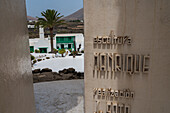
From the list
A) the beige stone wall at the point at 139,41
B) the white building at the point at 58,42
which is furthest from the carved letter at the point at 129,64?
the white building at the point at 58,42

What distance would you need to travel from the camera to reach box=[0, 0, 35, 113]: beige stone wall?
7.09 ft

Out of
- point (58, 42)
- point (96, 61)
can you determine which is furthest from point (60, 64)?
point (58, 42)

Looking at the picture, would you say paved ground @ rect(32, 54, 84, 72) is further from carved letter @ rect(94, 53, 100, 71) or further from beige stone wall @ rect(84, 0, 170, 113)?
beige stone wall @ rect(84, 0, 170, 113)

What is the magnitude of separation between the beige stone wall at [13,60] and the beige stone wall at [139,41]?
141 cm

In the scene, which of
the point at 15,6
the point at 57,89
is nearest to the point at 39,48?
the point at 57,89

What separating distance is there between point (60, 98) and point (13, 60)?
12.0ft

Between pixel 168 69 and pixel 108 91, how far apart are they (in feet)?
4.21

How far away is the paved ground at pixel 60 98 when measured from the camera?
4.99 metres

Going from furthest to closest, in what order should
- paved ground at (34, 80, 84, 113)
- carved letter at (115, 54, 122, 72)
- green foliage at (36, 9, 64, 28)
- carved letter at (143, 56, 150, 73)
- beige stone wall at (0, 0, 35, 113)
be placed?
green foliage at (36, 9, 64, 28), paved ground at (34, 80, 84, 113), carved letter at (115, 54, 122, 72), carved letter at (143, 56, 150, 73), beige stone wall at (0, 0, 35, 113)

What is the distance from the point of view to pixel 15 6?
9.14ft

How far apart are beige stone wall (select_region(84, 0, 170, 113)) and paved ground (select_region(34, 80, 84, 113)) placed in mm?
2478

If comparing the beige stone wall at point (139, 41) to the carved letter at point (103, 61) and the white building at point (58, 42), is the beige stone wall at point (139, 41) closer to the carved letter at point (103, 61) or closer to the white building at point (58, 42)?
the carved letter at point (103, 61)

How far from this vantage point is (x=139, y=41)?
2.84 metres

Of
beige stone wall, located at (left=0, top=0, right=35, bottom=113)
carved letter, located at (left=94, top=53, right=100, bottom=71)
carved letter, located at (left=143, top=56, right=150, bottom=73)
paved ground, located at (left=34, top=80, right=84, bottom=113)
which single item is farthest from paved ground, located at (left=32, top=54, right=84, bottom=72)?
carved letter, located at (left=143, top=56, right=150, bottom=73)
